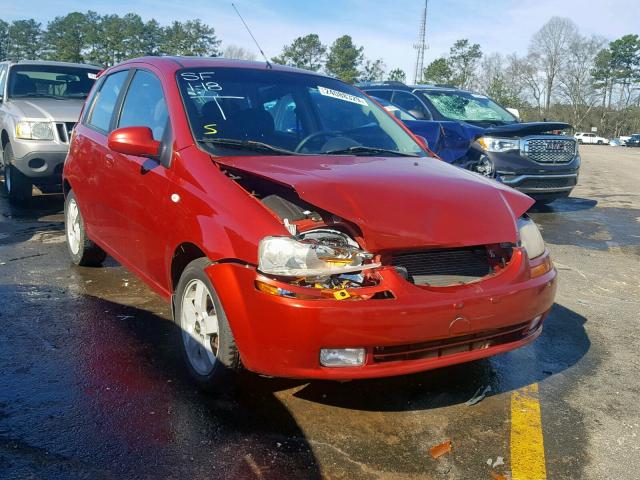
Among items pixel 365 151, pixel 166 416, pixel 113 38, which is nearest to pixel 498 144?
pixel 365 151

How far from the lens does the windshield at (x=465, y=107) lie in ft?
29.8

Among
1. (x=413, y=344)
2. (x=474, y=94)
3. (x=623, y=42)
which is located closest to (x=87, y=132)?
(x=413, y=344)

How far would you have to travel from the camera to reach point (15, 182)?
7754 mm

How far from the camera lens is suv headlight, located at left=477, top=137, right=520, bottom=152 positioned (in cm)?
844

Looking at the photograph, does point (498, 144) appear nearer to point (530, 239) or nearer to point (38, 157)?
point (530, 239)

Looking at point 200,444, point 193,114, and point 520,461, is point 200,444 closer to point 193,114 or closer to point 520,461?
point 520,461

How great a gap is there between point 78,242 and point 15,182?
10.8 ft

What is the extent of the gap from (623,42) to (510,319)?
91.5 meters

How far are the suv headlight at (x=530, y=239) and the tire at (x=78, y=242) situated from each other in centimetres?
336

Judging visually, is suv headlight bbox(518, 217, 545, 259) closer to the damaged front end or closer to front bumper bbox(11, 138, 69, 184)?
the damaged front end

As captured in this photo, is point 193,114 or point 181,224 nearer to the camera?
point 181,224

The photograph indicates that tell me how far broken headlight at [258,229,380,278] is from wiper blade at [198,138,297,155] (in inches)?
37.2

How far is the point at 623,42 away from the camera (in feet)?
265

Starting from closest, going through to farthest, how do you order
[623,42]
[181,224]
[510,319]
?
[510,319]
[181,224]
[623,42]
